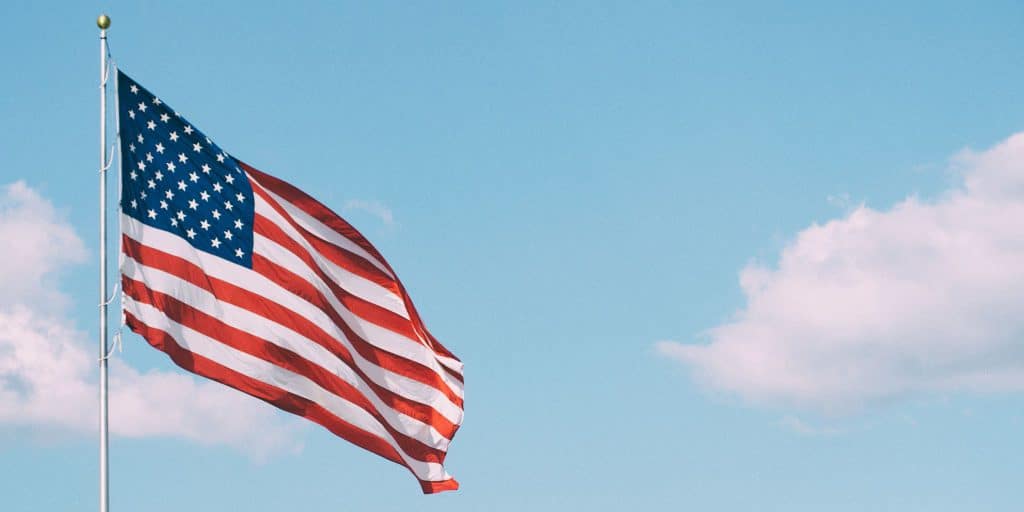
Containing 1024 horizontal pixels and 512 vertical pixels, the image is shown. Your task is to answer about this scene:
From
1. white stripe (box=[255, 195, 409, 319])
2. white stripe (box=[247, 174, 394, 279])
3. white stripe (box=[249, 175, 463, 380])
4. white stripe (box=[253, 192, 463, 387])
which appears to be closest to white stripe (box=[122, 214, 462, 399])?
white stripe (box=[253, 192, 463, 387])

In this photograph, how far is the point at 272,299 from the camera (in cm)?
3334

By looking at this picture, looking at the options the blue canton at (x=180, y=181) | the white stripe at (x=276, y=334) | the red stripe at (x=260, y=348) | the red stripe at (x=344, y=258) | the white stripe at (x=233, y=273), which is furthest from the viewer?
the red stripe at (x=344, y=258)

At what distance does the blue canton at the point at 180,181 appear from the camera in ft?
104

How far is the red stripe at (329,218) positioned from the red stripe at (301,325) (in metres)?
0.97

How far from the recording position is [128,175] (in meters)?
31.4

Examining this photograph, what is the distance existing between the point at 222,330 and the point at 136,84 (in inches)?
204

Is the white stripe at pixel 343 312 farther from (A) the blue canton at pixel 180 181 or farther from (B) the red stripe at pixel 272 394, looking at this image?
(B) the red stripe at pixel 272 394

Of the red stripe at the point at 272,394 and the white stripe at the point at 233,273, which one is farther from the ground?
the white stripe at the point at 233,273

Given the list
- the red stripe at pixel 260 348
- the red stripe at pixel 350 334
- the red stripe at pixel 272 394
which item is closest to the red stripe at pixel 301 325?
the red stripe at pixel 350 334

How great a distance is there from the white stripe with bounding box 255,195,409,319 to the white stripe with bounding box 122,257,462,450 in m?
1.75

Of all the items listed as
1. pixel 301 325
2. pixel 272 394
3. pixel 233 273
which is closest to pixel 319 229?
pixel 301 325

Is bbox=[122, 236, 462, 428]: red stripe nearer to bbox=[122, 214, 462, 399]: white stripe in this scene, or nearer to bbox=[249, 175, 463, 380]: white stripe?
bbox=[122, 214, 462, 399]: white stripe

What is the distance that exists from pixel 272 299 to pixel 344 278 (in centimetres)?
251

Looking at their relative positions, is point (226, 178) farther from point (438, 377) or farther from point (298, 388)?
point (438, 377)
